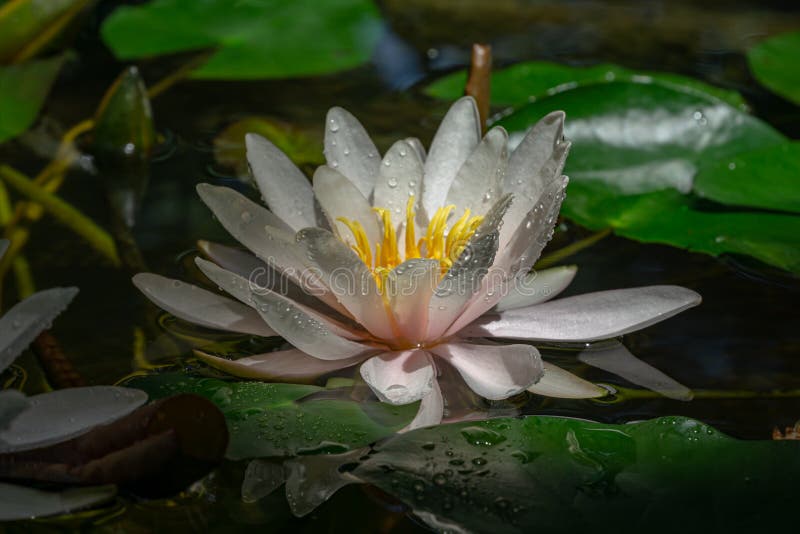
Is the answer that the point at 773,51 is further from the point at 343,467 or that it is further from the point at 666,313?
the point at 343,467

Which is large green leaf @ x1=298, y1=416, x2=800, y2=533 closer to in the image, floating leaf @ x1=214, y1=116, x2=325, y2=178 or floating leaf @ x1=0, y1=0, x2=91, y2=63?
floating leaf @ x1=214, y1=116, x2=325, y2=178

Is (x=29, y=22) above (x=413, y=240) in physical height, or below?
above

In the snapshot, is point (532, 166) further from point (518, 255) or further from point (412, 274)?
point (412, 274)

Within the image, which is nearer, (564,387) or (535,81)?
(564,387)

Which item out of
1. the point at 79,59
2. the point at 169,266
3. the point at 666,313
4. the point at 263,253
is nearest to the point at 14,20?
the point at 79,59

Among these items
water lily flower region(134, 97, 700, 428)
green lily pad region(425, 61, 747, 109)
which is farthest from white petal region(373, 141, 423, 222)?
green lily pad region(425, 61, 747, 109)

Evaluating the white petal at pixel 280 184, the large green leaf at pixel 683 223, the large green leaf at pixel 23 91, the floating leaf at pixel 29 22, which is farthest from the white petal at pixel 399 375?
the floating leaf at pixel 29 22

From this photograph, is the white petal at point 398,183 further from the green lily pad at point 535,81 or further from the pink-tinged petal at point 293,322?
the green lily pad at point 535,81

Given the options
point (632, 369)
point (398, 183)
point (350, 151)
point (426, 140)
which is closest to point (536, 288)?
point (632, 369)
